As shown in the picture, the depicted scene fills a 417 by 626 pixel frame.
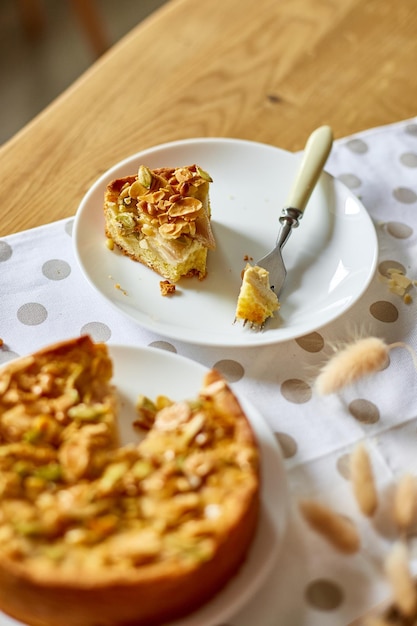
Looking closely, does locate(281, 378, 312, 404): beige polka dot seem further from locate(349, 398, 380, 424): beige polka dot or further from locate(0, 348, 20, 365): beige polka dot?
locate(0, 348, 20, 365): beige polka dot

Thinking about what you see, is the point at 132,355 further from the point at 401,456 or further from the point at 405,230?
the point at 405,230

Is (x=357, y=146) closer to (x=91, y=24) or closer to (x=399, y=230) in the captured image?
(x=399, y=230)

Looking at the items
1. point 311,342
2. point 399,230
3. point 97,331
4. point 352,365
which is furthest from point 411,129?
point 97,331

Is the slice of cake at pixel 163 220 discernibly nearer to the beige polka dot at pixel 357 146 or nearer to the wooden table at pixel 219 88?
the wooden table at pixel 219 88

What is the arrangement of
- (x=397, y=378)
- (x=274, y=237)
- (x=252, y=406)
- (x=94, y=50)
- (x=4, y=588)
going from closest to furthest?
(x=4, y=588) < (x=252, y=406) < (x=397, y=378) < (x=274, y=237) < (x=94, y=50)

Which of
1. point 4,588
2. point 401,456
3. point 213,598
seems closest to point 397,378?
point 401,456

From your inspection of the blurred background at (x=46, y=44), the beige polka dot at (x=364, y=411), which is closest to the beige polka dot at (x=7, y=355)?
the beige polka dot at (x=364, y=411)

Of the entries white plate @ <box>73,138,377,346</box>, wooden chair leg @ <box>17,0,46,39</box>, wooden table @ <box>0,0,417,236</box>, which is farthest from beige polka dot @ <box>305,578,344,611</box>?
wooden chair leg @ <box>17,0,46,39</box>
